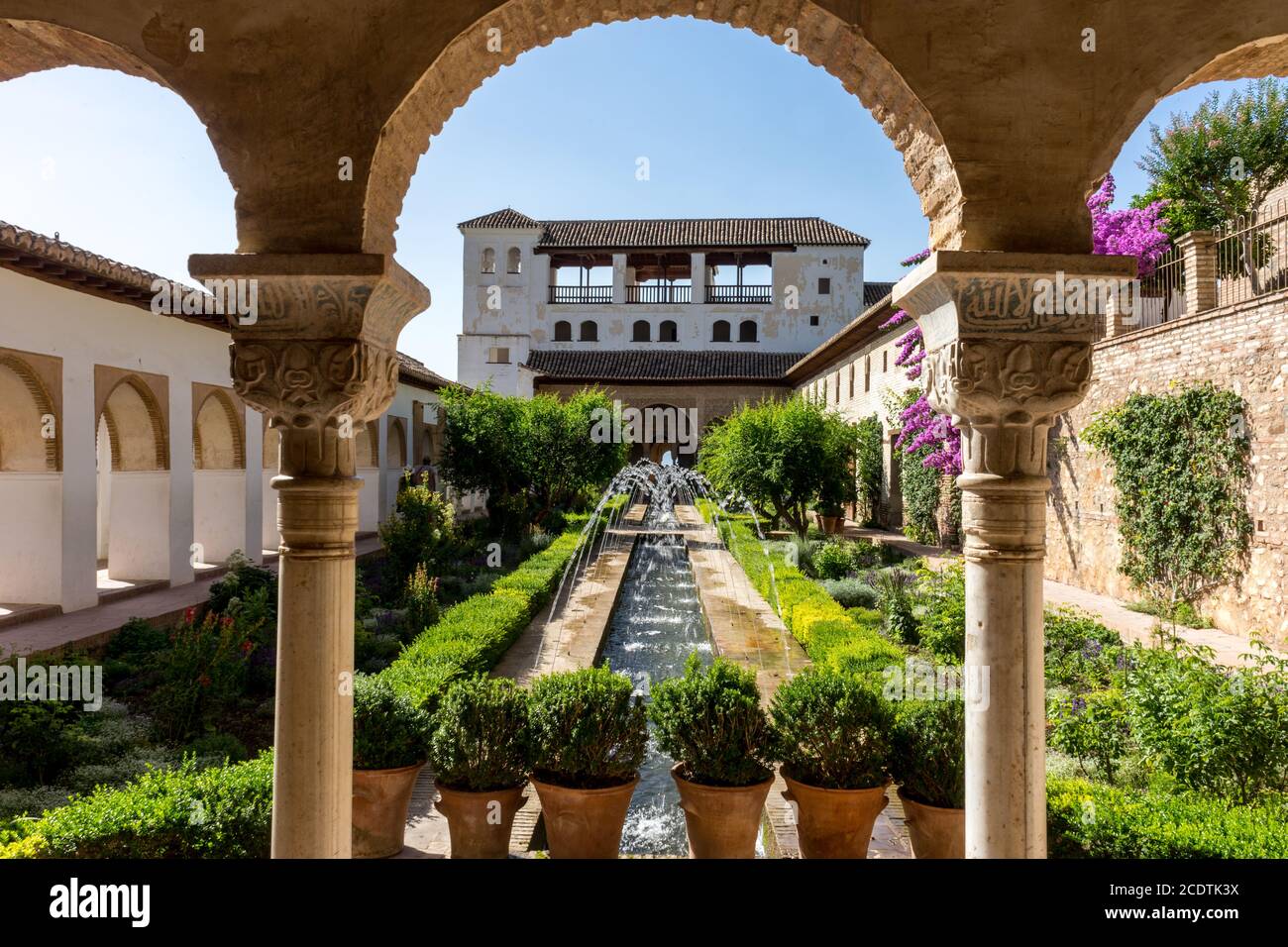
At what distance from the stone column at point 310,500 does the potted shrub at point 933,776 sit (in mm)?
2733

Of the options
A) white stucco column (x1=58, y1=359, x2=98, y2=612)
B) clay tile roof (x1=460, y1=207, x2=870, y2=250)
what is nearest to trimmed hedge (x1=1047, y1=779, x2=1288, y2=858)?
white stucco column (x1=58, y1=359, x2=98, y2=612)

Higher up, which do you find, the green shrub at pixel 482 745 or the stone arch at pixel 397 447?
the stone arch at pixel 397 447

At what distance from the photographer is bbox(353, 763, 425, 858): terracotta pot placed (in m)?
4.20

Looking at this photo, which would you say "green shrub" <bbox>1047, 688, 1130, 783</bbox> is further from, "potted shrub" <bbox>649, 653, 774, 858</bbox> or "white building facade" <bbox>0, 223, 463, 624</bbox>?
"white building facade" <bbox>0, 223, 463, 624</bbox>

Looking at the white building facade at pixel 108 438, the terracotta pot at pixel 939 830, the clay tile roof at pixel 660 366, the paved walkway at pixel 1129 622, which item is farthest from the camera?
the clay tile roof at pixel 660 366

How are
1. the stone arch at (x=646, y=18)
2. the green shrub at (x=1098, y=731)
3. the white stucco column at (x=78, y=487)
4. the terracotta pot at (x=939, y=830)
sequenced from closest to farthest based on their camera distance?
1. the stone arch at (x=646, y=18)
2. the terracotta pot at (x=939, y=830)
3. the green shrub at (x=1098, y=731)
4. the white stucco column at (x=78, y=487)

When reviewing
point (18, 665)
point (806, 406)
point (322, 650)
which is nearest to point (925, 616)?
point (322, 650)

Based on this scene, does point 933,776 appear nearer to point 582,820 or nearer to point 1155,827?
point 1155,827

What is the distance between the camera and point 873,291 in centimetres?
3878

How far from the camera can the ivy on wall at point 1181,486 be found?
9.59m

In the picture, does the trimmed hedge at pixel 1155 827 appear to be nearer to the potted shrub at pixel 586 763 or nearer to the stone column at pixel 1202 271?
the potted shrub at pixel 586 763

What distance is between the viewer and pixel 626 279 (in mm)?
38406

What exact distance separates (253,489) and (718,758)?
39.9 ft

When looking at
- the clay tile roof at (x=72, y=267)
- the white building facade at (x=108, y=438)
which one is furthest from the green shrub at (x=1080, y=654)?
the clay tile roof at (x=72, y=267)
